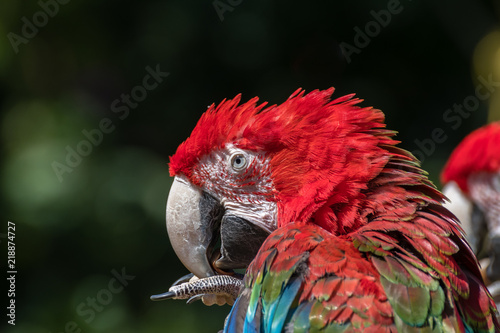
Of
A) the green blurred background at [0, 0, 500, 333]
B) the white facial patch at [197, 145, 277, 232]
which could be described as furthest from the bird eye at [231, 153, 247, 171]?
the green blurred background at [0, 0, 500, 333]

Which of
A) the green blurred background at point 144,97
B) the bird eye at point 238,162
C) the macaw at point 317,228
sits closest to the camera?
the macaw at point 317,228

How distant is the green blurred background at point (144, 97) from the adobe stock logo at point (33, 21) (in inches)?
0.4

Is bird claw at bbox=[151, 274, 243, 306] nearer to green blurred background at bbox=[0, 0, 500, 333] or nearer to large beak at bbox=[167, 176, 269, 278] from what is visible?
large beak at bbox=[167, 176, 269, 278]

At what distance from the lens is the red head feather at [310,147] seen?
1084mm

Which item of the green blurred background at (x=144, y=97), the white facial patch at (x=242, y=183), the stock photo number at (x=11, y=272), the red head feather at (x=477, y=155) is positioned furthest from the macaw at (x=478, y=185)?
the stock photo number at (x=11, y=272)

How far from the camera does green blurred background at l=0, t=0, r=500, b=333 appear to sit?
2.71m

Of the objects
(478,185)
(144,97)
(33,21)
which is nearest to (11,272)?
(144,97)

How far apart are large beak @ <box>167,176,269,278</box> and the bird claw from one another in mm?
50

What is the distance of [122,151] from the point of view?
2852mm

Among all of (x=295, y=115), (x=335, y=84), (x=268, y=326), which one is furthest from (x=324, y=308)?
(x=335, y=84)

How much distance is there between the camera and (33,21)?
2.92 m

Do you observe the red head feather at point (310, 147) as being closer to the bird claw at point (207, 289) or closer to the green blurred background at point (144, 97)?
the bird claw at point (207, 289)

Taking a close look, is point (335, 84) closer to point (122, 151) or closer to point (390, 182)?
point (122, 151)

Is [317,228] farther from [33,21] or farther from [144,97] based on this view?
[33,21]
